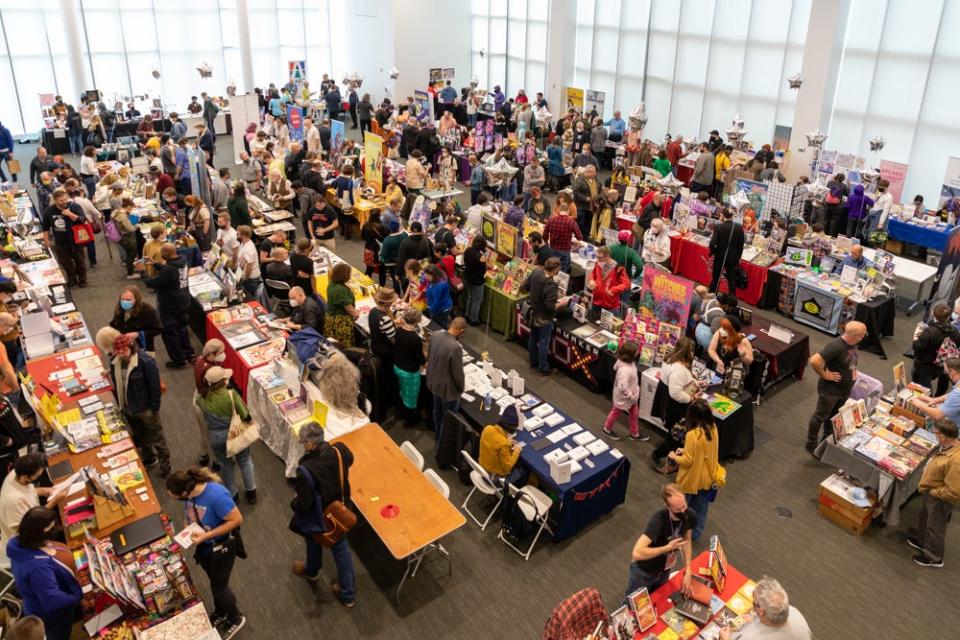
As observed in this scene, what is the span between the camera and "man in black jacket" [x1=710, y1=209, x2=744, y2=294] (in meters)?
9.56

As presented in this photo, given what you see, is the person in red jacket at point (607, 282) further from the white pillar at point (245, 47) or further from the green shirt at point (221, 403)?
the white pillar at point (245, 47)

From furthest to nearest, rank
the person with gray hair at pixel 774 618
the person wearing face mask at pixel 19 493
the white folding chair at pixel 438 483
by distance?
1. the white folding chair at pixel 438 483
2. the person wearing face mask at pixel 19 493
3. the person with gray hair at pixel 774 618

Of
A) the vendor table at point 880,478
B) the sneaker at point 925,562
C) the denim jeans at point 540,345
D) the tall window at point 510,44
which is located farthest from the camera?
the tall window at point 510,44

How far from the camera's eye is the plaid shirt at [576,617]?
13.0 ft

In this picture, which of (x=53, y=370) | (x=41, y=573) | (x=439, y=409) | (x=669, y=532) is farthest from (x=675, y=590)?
(x=53, y=370)

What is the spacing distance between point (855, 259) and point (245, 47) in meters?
19.5

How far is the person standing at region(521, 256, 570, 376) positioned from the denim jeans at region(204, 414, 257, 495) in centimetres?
345

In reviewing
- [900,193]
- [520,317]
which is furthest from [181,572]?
[900,193]

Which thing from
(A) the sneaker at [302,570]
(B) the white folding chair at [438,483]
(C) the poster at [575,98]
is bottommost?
(A) the sneaker at [302,570]

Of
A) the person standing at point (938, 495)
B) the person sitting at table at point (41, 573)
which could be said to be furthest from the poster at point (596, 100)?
the person sitting at table at point (41, 573)

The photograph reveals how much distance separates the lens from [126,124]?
754 inches

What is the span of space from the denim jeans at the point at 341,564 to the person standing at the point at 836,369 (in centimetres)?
448

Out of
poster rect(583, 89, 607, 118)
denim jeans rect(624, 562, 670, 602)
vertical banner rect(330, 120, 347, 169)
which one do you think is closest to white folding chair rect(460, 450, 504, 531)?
denim jeans rect(624, 562, 670, 602)

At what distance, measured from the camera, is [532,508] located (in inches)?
219
